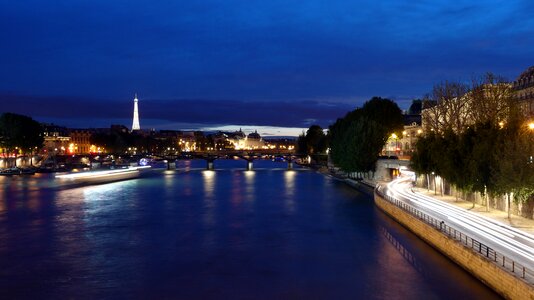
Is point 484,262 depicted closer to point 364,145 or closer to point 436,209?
point 436,209

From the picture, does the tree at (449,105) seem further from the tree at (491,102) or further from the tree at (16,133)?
the tree at (16,133)

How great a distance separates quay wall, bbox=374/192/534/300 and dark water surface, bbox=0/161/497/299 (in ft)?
1.62

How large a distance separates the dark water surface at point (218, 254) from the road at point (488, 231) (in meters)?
1.68

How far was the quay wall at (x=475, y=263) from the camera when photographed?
16.9 metres

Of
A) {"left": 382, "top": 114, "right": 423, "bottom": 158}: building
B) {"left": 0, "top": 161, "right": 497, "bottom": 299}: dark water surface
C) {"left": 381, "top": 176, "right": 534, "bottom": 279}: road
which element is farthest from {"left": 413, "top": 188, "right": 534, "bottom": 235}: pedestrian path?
{"left": 382, "top": 114, "right": 423, "bottom": 158}: building

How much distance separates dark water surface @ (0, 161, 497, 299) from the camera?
21688 mm

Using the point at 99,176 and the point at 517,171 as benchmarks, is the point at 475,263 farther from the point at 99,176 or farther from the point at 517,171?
the point at 99,176

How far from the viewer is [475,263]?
69.1 ft

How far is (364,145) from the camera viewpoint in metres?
67.4

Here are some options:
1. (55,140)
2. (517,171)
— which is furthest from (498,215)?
(55,140)

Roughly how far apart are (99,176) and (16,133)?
2304 centimetres

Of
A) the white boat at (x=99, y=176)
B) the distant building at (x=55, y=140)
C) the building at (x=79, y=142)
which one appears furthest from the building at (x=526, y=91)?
the building at (x=79, y=142)

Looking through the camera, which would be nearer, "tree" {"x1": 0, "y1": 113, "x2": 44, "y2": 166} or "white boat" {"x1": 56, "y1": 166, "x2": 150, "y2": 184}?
"white boat" {"x1": 56, "y1": 166, "x2": 150, "y2": 184}

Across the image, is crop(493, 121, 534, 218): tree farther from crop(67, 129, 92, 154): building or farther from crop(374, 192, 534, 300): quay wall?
crop(67, 129, 92, 154): building
